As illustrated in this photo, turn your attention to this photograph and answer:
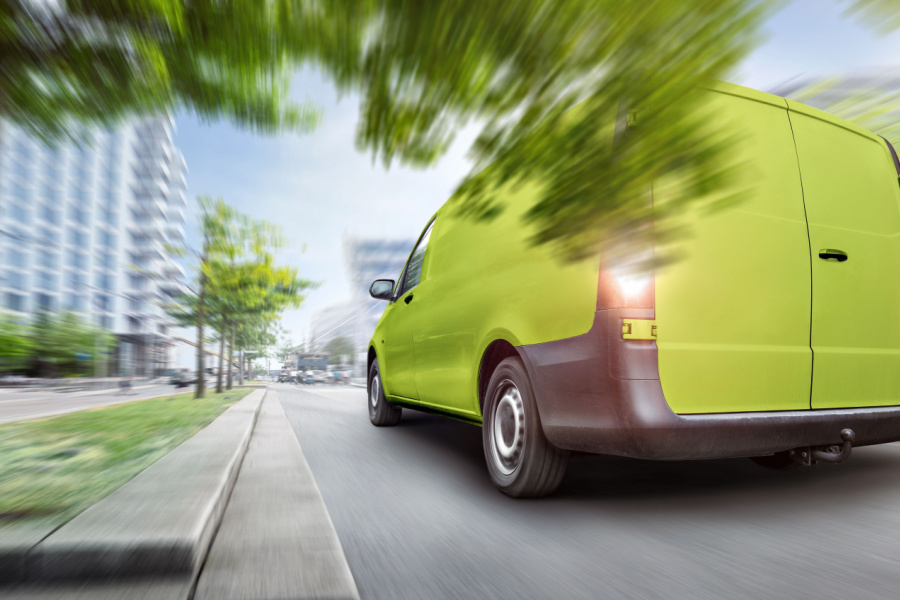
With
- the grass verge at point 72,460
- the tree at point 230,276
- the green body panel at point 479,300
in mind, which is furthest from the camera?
the tree at point 230,276

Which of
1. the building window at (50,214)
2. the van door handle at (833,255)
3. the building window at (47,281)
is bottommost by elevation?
the van door handle at (833,255)

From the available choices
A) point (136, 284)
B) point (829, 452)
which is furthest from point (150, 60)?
point (136, 284)

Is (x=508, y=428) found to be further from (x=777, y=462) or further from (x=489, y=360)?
(x=777, y=462)

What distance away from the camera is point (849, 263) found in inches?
123

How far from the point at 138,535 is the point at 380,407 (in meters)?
4.85

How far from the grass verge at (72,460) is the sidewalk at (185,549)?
0.36m

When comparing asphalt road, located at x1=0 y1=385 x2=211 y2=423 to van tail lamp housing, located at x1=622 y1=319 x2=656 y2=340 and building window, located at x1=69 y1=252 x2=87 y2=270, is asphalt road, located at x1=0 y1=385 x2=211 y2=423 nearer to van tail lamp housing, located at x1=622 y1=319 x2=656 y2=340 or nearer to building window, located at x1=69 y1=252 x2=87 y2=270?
van tail lamp housing, located at x1=622 y1=319 x2=656 y2=340

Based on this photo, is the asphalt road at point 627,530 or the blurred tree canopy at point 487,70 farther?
the asphalt road at point 627,530

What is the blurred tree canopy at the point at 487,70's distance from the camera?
53.1 inches

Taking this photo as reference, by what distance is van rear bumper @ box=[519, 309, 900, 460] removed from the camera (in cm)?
263

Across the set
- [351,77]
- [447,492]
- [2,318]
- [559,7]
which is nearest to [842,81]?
[559,7]

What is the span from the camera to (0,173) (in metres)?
2.68

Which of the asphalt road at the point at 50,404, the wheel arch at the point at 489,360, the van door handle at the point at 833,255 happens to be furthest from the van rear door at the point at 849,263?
the asphalt road at the point at 50,404

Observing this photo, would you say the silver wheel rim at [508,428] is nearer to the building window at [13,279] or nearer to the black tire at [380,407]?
the building window at [13,279]
